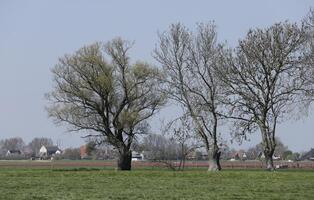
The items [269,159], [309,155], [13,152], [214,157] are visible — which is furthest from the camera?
[13,152]

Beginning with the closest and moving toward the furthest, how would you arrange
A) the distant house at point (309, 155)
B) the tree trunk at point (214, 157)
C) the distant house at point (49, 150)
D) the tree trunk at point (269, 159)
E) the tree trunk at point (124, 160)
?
the tree trunk at point (269, 159)
the tree trunk at point (214, 157)
the tree trunk at point (124, 160)
the distant house at point (309, 155)
the distant house at point (49, 150)

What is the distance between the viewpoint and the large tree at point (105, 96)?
178 ft

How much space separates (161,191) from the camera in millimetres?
22562

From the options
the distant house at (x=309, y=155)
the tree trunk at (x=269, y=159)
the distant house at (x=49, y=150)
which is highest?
the distant house at (x=49, y=150)

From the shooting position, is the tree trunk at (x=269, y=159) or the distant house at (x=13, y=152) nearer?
the tree trunk at (x=269, y=159)

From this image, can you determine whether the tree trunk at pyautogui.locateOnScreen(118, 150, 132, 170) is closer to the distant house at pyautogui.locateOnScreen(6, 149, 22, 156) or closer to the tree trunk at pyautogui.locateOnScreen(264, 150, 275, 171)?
the tree trunk at pyautogui.locateOnScreen(264, 150, 275, 171)

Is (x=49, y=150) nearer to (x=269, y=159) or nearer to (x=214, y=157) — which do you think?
(x=214, y=157)

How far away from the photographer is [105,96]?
54.5m

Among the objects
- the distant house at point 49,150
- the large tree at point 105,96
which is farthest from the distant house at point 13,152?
the large tree at point 105,96

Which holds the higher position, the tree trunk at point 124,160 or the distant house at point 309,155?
the distant house at point 309,155

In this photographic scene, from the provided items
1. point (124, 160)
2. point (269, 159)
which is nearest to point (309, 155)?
point (124, 160)

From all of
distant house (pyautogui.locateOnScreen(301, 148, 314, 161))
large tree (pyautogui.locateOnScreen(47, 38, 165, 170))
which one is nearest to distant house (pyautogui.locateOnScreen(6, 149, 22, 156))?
distant house (pyautogui.locateOnScreen(301, 148, 314, 161))

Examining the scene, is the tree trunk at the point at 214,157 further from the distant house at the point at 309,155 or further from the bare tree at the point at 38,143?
the bare tree at the point at 38,143

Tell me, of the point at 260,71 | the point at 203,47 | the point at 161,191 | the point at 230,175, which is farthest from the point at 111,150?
the point at 161,191
